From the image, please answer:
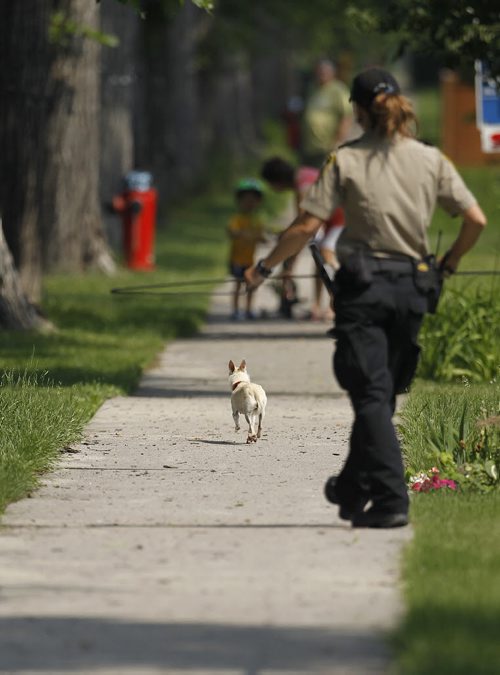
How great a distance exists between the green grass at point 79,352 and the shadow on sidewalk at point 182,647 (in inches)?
78.7

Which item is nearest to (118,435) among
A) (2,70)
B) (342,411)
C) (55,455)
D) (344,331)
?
(55,455)

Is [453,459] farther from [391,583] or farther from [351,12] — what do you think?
[351,12]

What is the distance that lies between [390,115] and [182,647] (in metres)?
2.50

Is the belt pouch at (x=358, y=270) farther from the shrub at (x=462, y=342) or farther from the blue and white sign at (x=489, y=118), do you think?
the blue and white sign at (x=489, y=118)

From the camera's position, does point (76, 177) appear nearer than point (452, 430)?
No

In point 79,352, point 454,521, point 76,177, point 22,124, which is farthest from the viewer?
point 76,177

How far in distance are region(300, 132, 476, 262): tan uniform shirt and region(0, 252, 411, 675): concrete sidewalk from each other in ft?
3.87

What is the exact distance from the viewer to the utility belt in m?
7.03

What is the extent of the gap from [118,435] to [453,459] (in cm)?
210

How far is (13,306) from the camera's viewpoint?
14.2 m

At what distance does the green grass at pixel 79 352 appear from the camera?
354 inches

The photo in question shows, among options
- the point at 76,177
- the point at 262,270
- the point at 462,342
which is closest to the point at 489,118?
the point at 462,342

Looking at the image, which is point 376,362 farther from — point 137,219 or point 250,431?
point 137,219

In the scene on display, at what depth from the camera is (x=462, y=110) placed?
3816cm
